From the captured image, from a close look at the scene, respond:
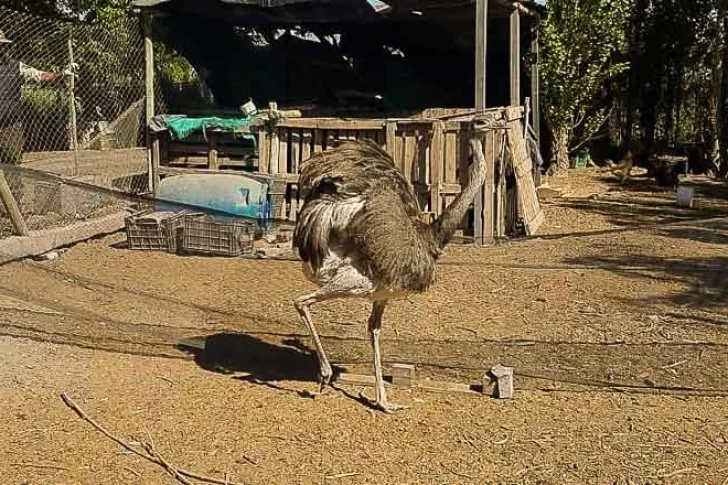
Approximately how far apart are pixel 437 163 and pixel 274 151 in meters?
1.97

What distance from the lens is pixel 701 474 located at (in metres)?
4.38

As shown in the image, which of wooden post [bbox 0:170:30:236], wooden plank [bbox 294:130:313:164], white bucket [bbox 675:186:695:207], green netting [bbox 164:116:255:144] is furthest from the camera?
white bucket [bbox 675:186:695:207]

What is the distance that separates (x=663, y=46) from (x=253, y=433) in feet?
53.6

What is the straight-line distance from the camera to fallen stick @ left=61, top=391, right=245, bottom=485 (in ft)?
14.1

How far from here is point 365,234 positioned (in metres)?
5.29

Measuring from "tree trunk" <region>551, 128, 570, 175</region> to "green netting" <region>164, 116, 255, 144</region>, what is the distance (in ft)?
22.9

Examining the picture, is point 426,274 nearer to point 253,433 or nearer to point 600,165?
point 253,433

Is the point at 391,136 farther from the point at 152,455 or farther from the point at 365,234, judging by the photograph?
the point at 152,455

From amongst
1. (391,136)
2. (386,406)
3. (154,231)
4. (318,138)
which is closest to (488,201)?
(391,136)

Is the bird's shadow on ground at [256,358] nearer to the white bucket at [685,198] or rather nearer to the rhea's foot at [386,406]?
the rhea's foot at [386,406]

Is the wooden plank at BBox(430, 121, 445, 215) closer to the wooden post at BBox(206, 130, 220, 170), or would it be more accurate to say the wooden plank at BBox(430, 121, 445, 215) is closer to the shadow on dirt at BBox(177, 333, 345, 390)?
the wooden post at BBox(206, 130, 220, 170)

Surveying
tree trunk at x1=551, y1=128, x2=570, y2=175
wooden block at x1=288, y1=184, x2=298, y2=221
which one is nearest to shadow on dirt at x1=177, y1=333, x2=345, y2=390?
wooden block at x1=288, y1=184, x2=298, y2=221

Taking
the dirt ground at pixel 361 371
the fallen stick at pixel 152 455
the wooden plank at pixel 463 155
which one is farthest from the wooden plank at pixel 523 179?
the fallen stick at pixel 152 455

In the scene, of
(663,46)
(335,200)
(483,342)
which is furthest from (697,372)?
(663,46)
